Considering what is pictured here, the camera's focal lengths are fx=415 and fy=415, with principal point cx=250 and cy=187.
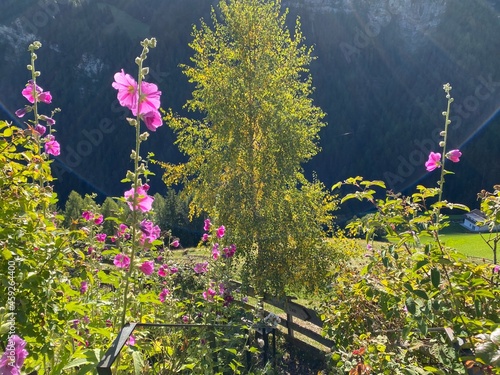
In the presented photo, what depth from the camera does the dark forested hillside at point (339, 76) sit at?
78.2 m

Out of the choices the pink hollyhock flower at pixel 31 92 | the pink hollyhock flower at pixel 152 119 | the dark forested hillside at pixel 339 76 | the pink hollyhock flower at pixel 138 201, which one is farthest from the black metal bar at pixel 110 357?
the dark forested hillside at pixel 339 76

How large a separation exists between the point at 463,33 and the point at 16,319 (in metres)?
112

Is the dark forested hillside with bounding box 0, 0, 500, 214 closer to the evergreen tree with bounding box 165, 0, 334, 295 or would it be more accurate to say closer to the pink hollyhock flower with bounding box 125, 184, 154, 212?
the evergreen tree with bounding box 165, 0, 334, 295

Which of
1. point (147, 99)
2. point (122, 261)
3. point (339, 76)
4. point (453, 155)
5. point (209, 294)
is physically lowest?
point (209, 294)

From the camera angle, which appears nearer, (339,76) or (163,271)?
(163,271)

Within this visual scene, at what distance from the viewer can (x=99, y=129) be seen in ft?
288

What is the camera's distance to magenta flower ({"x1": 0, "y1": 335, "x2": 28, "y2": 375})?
100 centimetres

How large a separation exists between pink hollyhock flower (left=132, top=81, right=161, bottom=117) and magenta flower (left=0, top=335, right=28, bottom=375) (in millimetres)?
776

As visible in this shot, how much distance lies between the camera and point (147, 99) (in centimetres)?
143

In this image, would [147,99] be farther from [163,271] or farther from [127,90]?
[163,271]

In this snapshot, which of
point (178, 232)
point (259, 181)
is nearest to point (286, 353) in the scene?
point (259, 181)

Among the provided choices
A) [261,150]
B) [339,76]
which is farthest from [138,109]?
[339,76]

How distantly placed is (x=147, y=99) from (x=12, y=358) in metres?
0.86

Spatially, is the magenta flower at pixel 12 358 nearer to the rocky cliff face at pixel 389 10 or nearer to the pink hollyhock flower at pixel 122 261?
the pink hollyhock flower at pixel 122 261
